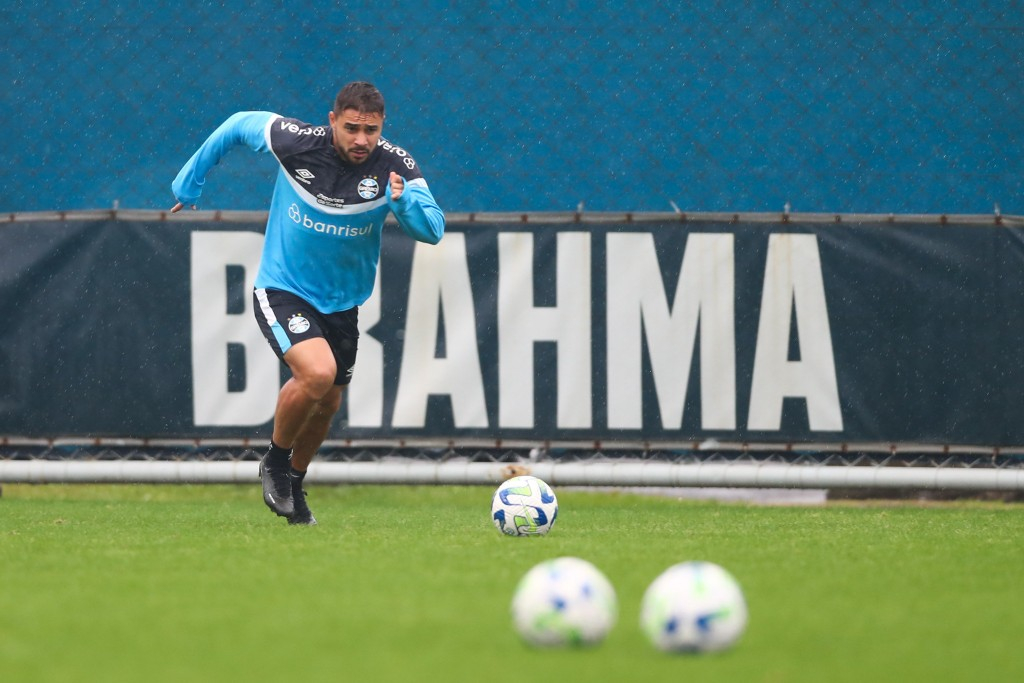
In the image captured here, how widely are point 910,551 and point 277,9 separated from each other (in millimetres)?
4889

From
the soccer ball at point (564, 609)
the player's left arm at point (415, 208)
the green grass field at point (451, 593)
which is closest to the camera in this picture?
the green grass field at point (451, 593)

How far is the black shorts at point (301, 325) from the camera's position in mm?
7066

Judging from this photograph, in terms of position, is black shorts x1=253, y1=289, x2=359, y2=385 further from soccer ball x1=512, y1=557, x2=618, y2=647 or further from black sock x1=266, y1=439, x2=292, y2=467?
soccer ball x1=512, y1=557, x2=618, y2=647

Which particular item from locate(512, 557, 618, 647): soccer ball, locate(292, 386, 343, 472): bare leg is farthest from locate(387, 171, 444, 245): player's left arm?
locate(512, 557, 618, 647): soccer ball

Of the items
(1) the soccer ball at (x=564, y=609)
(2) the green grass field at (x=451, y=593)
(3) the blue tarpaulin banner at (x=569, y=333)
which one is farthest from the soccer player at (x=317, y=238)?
(1) the soccer ball at (x=564, y=609)

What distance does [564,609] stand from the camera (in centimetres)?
369

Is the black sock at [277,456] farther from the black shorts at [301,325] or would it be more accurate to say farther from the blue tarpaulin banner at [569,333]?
the blue tarpaulin banner at [569,333]

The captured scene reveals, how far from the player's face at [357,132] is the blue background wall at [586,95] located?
170 cm

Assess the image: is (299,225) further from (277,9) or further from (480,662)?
(480,662)

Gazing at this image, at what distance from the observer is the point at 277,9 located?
8.84 metres

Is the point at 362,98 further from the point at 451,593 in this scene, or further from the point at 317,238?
the point at 451,593

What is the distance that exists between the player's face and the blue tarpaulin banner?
5.14ft

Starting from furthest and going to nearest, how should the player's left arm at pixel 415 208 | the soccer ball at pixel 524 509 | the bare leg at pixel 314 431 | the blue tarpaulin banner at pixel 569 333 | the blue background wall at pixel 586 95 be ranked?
the blue background wall at pixel 586 95 → the blue tarpaulin banner at pixel 569 333 → the bare leg at pixel 314 431 → the player's left arm at pixel 415 208 → the soccer ball at pixel 524 509

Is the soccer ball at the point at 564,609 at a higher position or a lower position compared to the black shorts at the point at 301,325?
lower
